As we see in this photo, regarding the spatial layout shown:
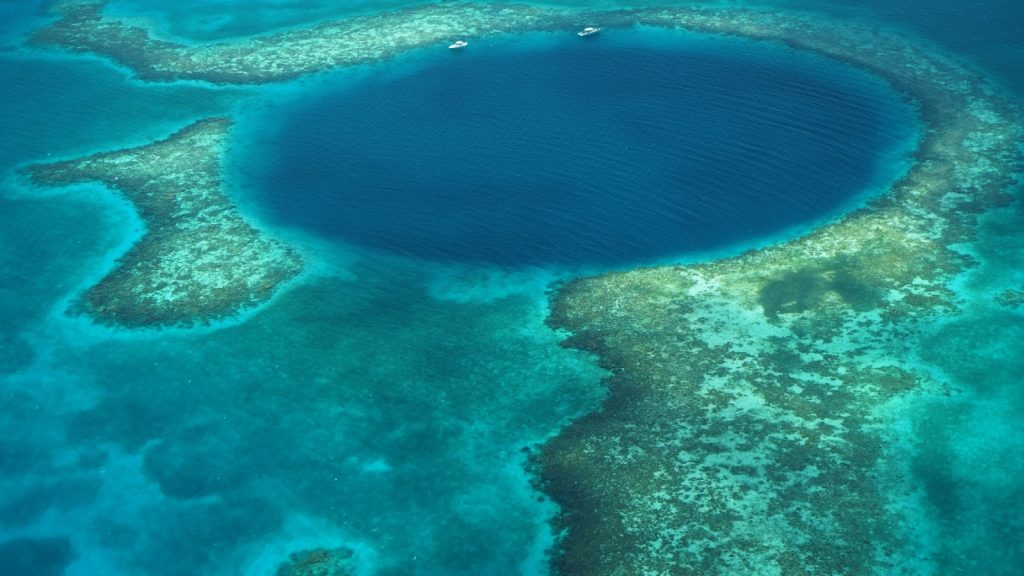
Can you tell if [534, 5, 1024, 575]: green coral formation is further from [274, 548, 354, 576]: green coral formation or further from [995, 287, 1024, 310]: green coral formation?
[274, 548, 354, 576]: green coral formation

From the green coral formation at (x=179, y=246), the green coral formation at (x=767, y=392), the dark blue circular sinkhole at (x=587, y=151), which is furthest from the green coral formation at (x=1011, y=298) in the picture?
the green coral formation at (x=179, y=246)

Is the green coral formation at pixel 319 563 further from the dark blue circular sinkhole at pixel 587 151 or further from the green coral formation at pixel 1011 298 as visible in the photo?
the green coral formation at pixel 1011 298

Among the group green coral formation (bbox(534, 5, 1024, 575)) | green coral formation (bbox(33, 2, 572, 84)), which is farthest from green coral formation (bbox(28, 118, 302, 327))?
green coral formation (bbox(534, 5, 1024, 575))

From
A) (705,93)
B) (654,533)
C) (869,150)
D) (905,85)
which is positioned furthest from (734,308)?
(905,85)

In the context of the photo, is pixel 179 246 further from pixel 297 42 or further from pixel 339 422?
pixel 297 42

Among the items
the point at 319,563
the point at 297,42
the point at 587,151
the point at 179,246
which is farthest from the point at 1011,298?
the point at 297,42

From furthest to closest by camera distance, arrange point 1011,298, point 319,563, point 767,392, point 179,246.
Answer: point 179,246, point 1011,298, point 767,392, point 319,563
